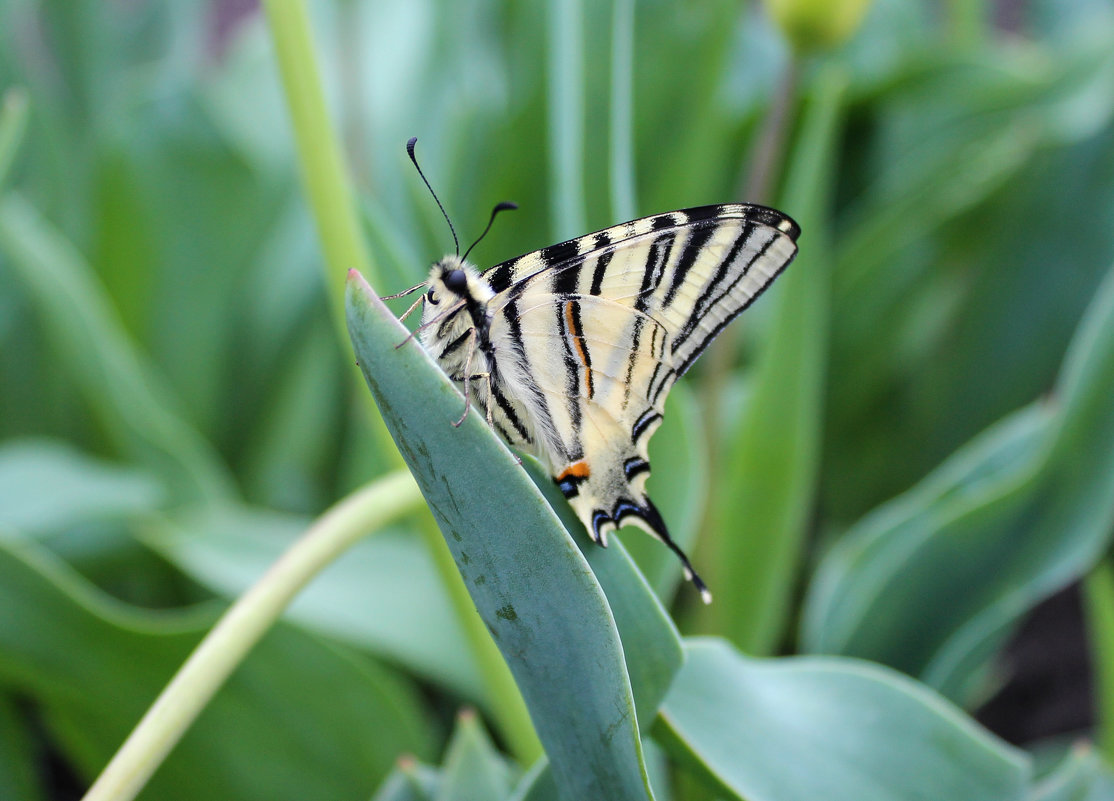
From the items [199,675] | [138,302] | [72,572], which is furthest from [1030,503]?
[138,302]

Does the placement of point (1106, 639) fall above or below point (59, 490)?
below

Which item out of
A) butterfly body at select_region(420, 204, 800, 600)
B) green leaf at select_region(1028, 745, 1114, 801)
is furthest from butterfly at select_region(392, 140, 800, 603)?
green leaf at select_region(1028, 745, 1114, 801)

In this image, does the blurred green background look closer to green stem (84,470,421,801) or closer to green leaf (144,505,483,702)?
green leaf (144,505,483,702)

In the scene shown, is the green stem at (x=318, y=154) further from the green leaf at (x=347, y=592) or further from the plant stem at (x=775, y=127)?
the plant stem at (x=775, y=127)

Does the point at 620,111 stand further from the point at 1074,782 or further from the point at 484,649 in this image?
the point at 1074,782

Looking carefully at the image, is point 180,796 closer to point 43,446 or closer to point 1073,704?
point 43,446

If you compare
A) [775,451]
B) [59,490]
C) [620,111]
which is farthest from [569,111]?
[59,490]
